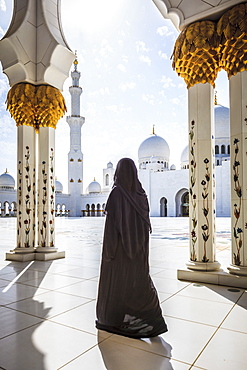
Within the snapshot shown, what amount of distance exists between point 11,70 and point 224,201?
19.2 metres

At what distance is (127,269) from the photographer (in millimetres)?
1831

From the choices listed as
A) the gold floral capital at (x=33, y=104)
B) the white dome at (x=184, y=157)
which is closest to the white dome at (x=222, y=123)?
the white dome at (x=184, y=157)

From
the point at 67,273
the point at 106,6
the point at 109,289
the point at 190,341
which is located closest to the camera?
the point at 190,341

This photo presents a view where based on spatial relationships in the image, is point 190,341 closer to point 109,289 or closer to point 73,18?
point 109,289

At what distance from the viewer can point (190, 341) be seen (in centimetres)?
172

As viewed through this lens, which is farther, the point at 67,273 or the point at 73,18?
the point at 73,18

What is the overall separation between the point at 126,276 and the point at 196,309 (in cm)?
77

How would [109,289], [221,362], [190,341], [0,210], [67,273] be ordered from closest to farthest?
[221,362]
[190,341]
[109,289]
[67,273]
[0,210]

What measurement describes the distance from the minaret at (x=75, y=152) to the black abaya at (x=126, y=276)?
80.4 feet

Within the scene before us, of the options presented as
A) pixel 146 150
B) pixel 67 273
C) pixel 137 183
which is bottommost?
pixel 67 273

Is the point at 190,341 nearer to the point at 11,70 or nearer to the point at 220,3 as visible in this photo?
the point at 220,3

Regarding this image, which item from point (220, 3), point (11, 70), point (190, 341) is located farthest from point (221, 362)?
point (11, 70)

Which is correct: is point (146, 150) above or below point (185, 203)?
above

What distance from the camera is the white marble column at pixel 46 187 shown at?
463 centimetres
